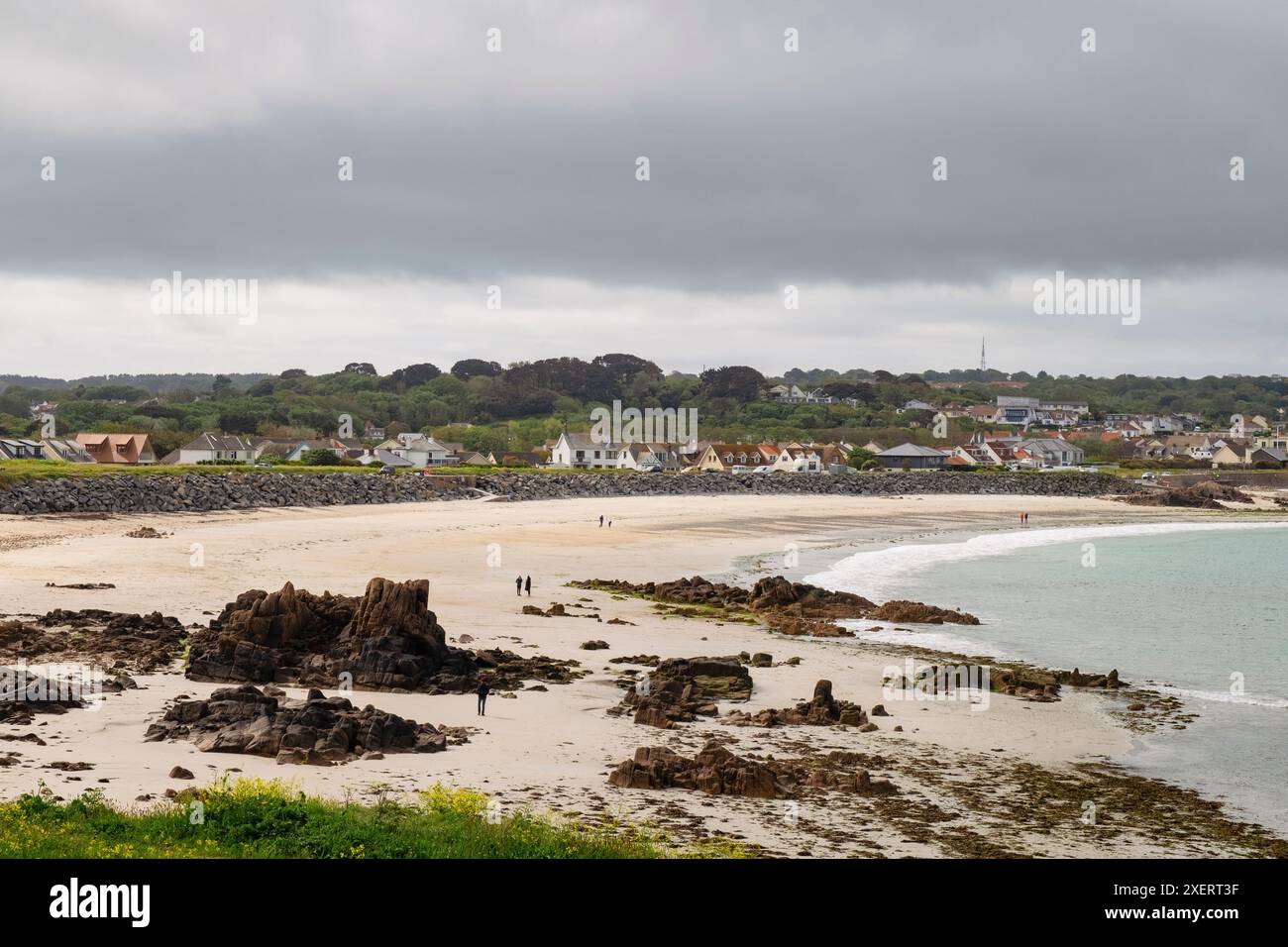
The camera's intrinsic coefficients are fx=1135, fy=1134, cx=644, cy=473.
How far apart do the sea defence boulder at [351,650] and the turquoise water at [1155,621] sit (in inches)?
426

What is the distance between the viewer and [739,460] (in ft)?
430

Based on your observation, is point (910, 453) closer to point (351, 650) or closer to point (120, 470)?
point (120, 470)

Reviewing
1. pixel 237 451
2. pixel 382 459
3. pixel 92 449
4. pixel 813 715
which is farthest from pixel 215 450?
pixel 813 715

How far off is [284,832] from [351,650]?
9.94 meters

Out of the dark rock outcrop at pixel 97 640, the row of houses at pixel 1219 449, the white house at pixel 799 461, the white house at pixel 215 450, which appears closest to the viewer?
the dark rock outcrop at pixel 97 640

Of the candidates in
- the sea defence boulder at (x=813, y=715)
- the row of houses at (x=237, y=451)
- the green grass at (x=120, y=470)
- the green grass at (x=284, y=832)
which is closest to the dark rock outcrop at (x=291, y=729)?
the green grass at (x=284, y=832)

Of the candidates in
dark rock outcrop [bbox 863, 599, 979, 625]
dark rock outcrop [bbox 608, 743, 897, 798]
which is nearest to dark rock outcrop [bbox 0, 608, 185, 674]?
dark rock outcrop [bbox 608, 743, 897, 798]

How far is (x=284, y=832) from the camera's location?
34.0 ft

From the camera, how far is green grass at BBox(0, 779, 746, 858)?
31.7 ft

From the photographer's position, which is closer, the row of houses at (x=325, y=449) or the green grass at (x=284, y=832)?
the green grass at (x=284, y=832)

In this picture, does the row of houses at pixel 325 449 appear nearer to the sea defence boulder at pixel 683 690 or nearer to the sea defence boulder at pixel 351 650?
the sea defence boulder at pixel 351 650

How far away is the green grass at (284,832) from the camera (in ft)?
31.7

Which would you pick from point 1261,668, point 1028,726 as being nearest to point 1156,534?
point 1261,668
